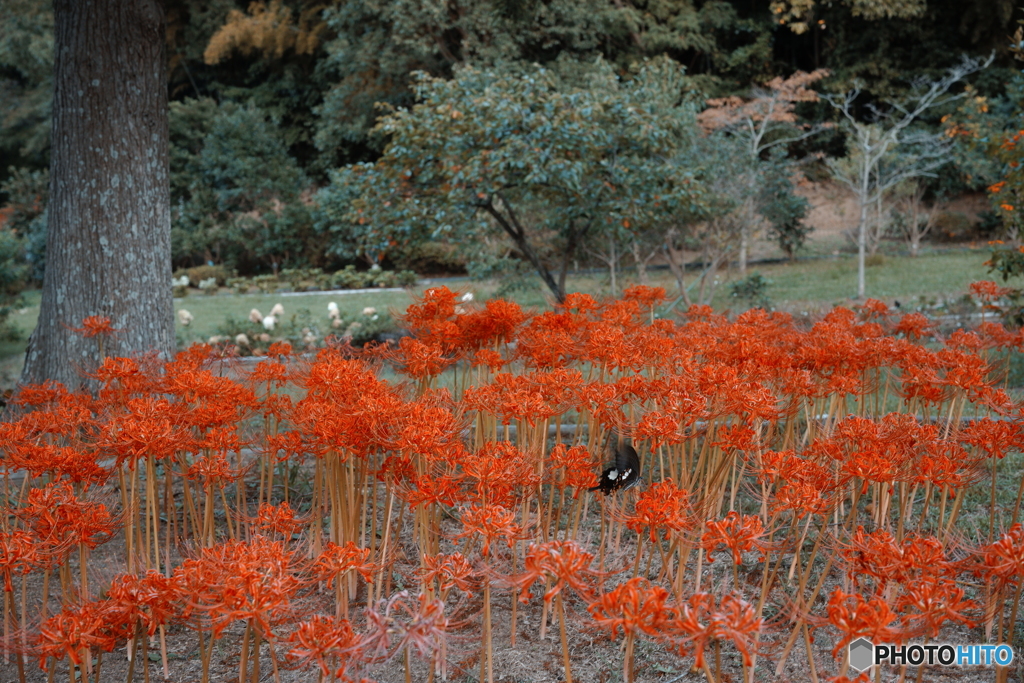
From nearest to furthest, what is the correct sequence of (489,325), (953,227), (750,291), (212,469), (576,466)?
1. (576,466)
2. (212,469)
3. (489,325)
4. (750,291)
5. (953,227)

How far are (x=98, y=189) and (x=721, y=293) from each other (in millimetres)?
10400

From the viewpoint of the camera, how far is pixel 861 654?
1611 mm

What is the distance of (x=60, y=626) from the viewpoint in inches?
54.2

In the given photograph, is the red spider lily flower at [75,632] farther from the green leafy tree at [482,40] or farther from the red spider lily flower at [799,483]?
the green leafy tree at [482,40]

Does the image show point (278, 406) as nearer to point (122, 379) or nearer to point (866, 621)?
point (122, 379)

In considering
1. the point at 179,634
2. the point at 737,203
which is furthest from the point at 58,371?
the point at 737,203

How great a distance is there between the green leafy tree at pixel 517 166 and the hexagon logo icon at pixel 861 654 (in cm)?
550

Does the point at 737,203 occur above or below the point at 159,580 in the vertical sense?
above

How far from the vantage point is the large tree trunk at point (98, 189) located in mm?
4402

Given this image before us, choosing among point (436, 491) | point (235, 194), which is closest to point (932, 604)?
point (436, 491)

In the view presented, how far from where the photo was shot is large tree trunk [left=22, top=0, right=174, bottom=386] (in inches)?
173

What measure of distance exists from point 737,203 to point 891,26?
15.9 m

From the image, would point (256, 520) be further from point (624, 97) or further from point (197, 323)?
point (197, 323)

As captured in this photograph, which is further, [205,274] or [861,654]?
[205,274]
